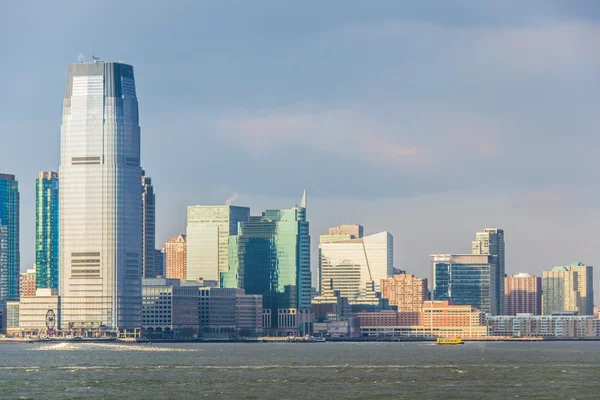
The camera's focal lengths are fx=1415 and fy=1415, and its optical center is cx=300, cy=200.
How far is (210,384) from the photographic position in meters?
172

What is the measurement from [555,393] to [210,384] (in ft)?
137

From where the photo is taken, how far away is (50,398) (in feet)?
502

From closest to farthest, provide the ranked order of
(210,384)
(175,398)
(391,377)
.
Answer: (175,398)
(210,384)
(391,377)

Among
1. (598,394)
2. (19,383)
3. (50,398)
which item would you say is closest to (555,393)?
(598,394)

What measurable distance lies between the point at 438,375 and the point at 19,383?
5571cm

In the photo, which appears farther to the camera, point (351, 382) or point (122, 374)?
point (122, 374)

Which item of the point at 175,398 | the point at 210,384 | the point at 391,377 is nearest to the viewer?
the point at 175,398

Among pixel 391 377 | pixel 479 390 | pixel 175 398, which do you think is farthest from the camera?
pixel 391 377

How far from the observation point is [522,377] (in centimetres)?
18862

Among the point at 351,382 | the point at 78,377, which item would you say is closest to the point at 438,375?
the point at 351,382

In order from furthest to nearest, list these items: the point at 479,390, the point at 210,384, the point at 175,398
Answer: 1. the point at 210,384
2. the point at 479,390
3. the point at 175,398

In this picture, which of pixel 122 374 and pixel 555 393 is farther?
pixel 122 374

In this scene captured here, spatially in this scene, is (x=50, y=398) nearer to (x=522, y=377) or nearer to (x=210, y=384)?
(x=210, y=384)

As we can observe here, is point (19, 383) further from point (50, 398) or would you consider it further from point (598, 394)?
point (598, 394)
